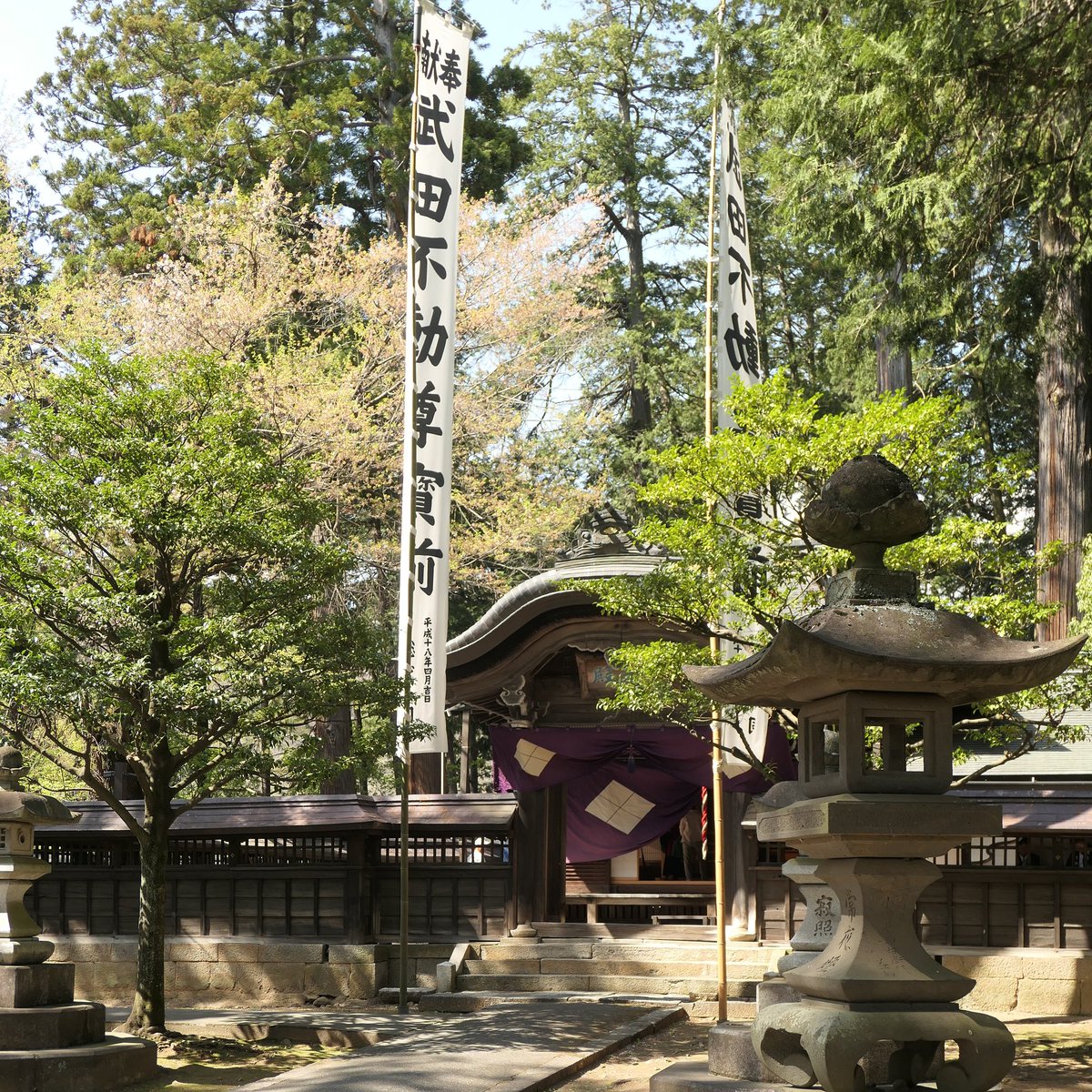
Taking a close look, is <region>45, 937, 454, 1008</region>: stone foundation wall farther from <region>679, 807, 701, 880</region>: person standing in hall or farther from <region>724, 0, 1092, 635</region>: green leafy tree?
<region>724, 0, 1092, 635</region>: green leafy tree

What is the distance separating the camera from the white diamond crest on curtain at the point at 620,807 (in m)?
15.6

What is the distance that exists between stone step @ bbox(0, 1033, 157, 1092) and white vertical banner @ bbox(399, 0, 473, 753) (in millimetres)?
3569

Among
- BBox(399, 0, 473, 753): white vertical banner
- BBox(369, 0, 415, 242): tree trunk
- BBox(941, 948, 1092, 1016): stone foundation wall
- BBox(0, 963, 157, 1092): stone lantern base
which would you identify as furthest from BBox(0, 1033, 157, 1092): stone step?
BBox(369, 0, 415, 242): tree trunk

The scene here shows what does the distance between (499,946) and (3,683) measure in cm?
657

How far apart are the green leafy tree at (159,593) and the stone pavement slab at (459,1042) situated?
1677 mm

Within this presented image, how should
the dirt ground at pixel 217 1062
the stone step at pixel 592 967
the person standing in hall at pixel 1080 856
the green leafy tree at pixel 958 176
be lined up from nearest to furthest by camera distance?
1. the dirt ground at pixel 217 1062
2. the green leafy tree at pixel 958 176
3. the person standing in hall at pixel 1080 856
4. the stone step at pixel 592 967

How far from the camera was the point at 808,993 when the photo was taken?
6.56 meters

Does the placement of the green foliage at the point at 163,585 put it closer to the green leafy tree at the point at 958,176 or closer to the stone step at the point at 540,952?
the stone step at the point at 540,952

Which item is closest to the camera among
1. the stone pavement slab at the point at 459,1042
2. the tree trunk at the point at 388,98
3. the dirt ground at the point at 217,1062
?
the stone pavement slab at the point at 459,1042

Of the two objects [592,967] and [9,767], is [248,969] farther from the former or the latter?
[9,767]

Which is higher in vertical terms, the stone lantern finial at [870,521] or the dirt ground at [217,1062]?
the stone lantern finial at [870,521]

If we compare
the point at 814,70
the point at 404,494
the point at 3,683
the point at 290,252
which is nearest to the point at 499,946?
the point at 404,494

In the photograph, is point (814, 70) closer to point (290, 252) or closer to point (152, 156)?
point (290, 252)

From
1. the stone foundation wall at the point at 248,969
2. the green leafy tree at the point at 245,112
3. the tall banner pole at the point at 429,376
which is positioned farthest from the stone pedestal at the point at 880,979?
the green leafy tree at the point at 245,112
